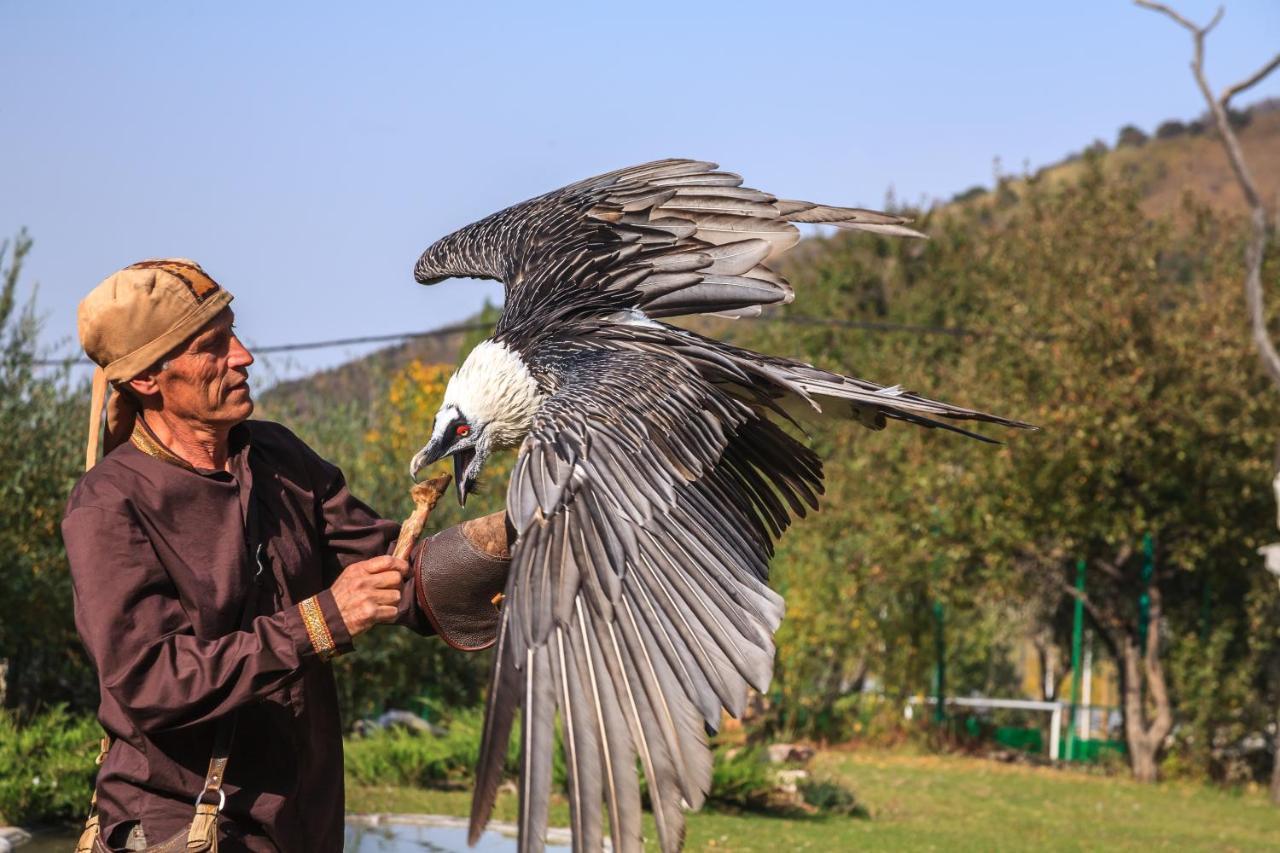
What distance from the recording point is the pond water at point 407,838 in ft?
20.4

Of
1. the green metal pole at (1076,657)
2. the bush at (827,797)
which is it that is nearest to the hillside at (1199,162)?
the green metal pole at (1076,657)

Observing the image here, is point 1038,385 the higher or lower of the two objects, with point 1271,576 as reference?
higher

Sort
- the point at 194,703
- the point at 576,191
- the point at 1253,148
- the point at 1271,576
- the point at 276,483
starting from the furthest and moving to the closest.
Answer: the point at 1253,148
the point at 1271,576
the point at 576,191
the point at 276,483
the point at 194,703

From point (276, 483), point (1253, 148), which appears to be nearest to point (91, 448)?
point (276, 483)

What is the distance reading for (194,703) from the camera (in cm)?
257

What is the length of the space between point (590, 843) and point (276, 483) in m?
1.19

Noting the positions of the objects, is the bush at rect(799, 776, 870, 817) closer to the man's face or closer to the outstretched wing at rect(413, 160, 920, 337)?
the outstretched wing at rect(413, 160, 920, 337)

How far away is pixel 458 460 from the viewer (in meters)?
3.78

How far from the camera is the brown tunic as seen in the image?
2.60 meters

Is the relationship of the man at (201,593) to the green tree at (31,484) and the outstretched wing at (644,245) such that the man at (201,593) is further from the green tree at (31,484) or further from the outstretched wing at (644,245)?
the green tree at (31,484)

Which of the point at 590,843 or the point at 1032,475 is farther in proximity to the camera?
the point at 1032,475

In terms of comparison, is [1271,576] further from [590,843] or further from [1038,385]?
[590,843]

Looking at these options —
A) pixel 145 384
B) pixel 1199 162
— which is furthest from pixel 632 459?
pixel 1199 162

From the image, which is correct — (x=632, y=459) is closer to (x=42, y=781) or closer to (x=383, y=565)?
(x=383, y=565)
